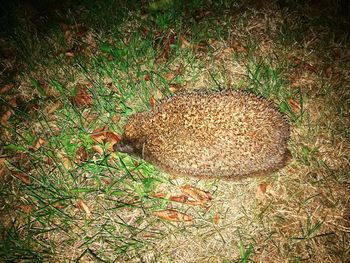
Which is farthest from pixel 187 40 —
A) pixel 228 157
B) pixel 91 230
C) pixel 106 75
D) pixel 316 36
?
pixel 91 230

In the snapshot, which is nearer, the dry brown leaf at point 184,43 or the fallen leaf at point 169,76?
the fallen leaf at point 169,76

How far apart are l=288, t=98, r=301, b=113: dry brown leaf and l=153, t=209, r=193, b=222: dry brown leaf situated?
223 centimetres

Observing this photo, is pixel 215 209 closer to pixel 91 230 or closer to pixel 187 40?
pixel 91 230

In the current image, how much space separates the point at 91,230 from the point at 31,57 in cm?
350

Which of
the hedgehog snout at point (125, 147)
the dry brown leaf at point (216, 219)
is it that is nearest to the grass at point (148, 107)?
the dry brown leaf at point (216, 219)

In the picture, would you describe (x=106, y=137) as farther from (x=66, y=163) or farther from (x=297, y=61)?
(x=297, y=61)

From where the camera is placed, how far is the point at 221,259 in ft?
A: 9.80

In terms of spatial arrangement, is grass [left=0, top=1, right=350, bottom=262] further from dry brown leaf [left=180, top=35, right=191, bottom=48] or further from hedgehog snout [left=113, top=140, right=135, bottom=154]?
hedgehog snout [left=113, top=140, right=135, bottom=154]

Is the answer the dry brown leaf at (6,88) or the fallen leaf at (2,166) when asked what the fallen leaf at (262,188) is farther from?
the dry brown leaf at (6,88)

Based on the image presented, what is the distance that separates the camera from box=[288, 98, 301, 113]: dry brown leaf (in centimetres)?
401

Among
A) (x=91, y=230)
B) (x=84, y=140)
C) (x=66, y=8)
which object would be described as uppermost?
(x=66, y=8)

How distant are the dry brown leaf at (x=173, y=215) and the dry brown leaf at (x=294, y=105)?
7.31ft

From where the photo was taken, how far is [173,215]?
327 centimetres

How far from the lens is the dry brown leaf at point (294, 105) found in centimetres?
401
